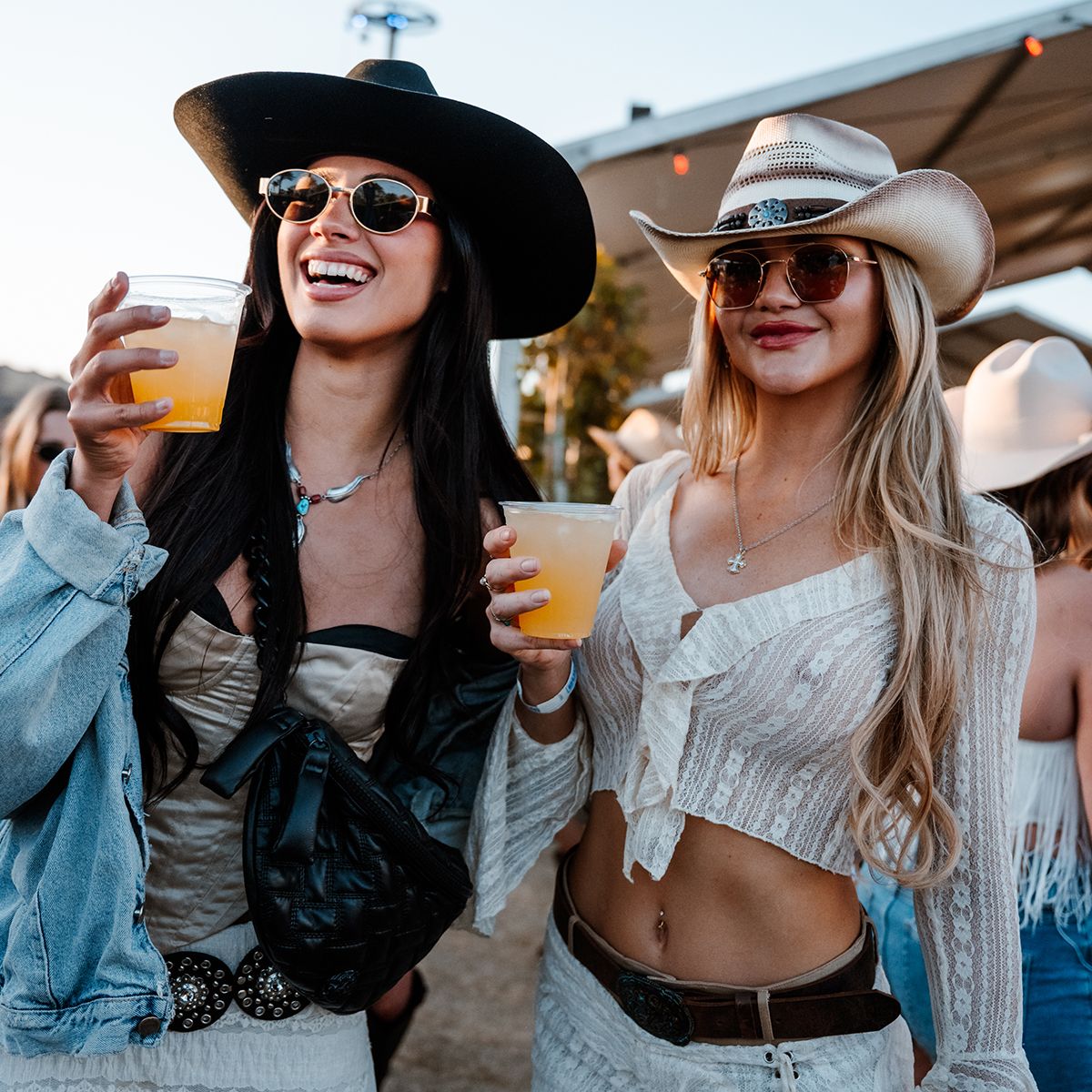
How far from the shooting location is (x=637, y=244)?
928 cm

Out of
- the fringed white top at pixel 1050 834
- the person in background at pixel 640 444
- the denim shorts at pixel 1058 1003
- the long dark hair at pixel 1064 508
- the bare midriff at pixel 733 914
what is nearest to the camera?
the bare midriff at pixel 733 914

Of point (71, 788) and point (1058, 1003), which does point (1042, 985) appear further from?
point (71, 788)

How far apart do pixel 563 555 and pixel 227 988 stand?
960mm

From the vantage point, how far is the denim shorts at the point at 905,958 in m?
2.55

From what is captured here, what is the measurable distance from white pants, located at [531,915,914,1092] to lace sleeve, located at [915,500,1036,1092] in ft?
0.43

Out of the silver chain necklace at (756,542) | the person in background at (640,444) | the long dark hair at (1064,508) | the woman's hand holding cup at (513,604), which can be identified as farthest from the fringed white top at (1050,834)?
the person in background at (640,444)

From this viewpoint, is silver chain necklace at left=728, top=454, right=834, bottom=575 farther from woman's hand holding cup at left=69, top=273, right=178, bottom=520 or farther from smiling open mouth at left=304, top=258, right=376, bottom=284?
woman's hand holding cup at left=69, top=273, right=178, bottom=520

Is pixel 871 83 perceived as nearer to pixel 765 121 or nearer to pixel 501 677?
pixel 765 121

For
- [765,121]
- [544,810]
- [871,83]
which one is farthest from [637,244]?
[544,810]

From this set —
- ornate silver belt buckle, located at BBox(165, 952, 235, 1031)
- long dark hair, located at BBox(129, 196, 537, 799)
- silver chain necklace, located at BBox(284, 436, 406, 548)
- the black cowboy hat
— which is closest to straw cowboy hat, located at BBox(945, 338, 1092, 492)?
the black cowboy hat

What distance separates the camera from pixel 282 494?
2037mm

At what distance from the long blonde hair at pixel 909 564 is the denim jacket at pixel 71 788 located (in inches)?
47.7

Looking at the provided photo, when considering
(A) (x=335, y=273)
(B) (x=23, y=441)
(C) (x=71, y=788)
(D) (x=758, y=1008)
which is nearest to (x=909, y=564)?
(D) (x=758, y=1008)

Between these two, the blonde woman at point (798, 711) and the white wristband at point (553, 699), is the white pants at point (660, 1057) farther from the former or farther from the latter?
the white wristband at point (553, 699)
